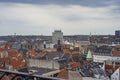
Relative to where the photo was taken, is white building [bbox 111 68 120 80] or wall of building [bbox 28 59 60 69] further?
wall of building [bbox 28 59 60 69]

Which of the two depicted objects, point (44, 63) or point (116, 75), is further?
point (44, 63)

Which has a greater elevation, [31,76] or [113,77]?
[31,76]

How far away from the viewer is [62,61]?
103 ft

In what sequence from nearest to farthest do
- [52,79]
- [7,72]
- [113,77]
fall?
1. [52,79]
2. [7,72]
3. [113,77]

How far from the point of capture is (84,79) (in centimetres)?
2212

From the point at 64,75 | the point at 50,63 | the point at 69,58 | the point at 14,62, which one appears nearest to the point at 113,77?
the point at 64,75

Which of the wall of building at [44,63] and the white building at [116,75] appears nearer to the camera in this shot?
the white building at [116,75]

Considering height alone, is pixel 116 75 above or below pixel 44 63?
→ below

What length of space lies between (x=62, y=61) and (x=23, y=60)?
20.5ft

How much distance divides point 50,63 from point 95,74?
8.18 meters

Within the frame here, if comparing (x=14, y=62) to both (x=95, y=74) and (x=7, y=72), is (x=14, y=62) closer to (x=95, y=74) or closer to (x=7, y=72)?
(x=95, y=74)

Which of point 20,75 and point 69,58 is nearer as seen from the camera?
point 20,75

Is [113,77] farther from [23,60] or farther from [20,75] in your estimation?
[20,75]

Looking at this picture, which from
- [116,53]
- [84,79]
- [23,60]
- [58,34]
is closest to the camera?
[84,79]
